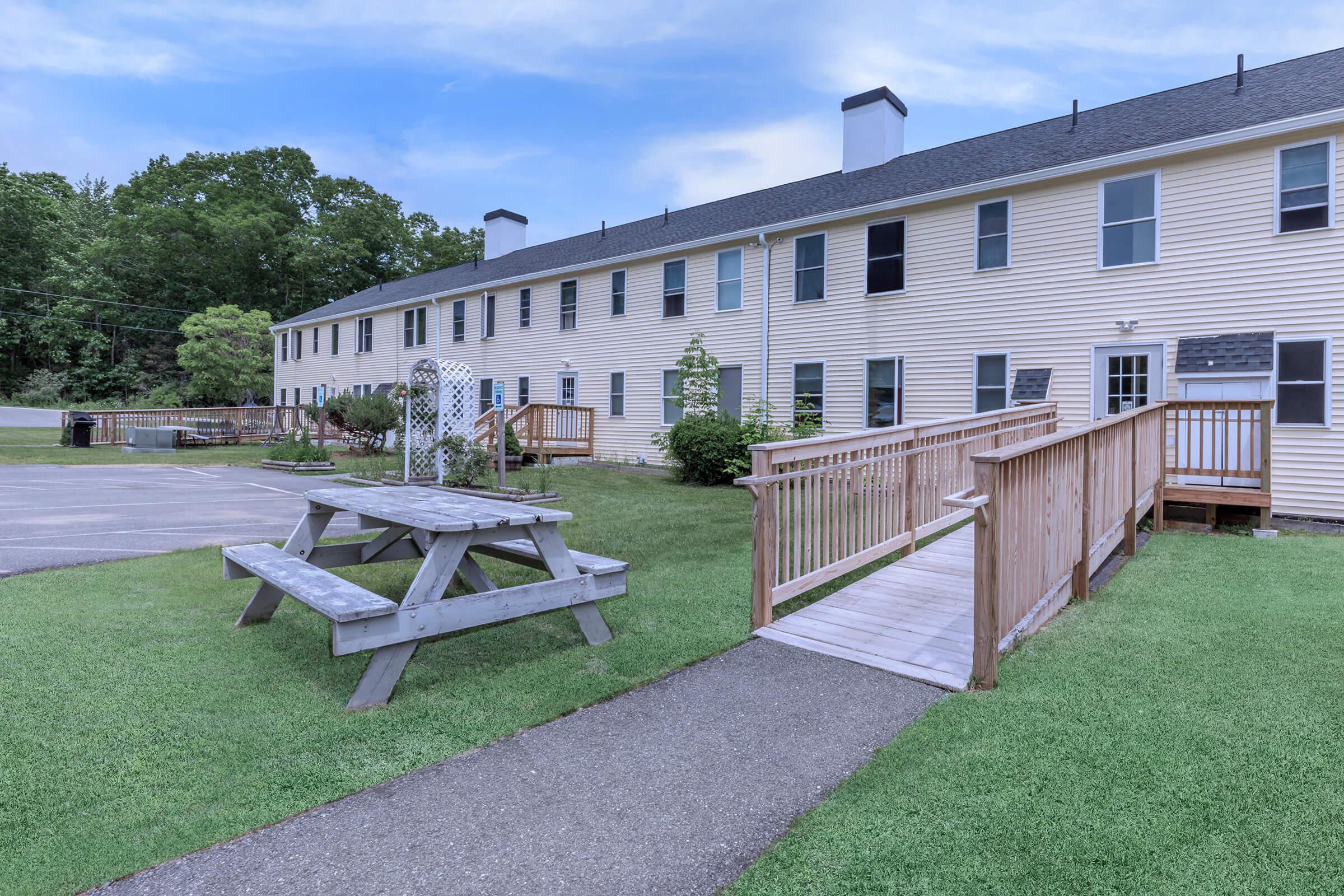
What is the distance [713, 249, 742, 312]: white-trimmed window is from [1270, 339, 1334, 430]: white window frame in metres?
8.95

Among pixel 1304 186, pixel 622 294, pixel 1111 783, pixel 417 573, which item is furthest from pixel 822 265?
pixel 1111 783

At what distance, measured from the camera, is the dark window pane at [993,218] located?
11422mm

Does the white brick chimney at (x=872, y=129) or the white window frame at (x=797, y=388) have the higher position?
the white brick chimney at (x=872, y=129)

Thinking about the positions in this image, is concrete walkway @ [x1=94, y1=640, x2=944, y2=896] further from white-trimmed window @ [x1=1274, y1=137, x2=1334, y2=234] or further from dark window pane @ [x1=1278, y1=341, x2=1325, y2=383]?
white-trimmed window @ [x1=1274, y1=137, x2=1334, y2=234]

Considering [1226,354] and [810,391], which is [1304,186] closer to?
[1226,354]

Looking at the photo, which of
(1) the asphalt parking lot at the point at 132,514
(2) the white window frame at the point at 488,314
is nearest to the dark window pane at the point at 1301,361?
(1) the asphalt parking lot at the point at 132,514

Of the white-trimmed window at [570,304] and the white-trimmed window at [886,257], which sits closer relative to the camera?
the white-trimmed window at [886,257]

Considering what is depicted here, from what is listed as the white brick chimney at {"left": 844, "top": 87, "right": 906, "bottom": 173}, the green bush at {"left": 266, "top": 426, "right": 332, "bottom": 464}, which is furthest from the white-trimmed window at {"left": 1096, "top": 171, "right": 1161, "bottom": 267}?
the green bush at {"left": 266, "top": 426, "right": 332, "bottom": 464}

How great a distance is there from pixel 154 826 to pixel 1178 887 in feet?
9.98

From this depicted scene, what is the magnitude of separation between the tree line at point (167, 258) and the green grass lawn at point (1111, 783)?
4079 cm

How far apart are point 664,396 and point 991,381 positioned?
23.7ft

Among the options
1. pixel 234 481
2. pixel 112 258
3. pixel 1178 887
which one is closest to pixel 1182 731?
pixel 1178 887

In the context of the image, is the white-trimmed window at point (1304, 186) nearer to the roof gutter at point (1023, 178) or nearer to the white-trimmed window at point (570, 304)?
the roof gutter at point (1023, 178)

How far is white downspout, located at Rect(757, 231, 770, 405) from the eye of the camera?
14.4m
